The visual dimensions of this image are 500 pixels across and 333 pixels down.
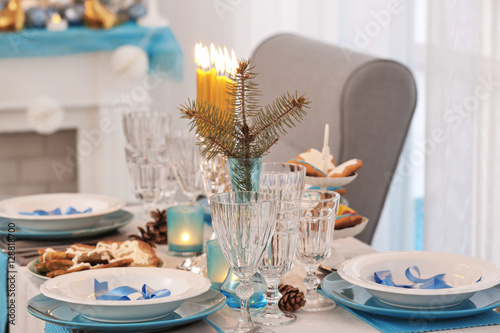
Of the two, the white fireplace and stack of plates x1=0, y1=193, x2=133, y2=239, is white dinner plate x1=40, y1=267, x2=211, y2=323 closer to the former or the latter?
stack of plates x1=0, y1=193, x2=133, y2=239

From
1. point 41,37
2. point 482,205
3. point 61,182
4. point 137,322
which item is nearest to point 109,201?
point 137,322

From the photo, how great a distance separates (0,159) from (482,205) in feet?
7.38

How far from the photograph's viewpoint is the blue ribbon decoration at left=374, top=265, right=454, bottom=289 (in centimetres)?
97

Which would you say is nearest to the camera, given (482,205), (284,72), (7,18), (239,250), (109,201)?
(239,250)

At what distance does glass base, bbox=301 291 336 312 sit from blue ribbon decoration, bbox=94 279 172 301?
19 centimetres

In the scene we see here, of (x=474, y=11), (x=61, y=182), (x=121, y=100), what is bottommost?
(x=61, y=182)

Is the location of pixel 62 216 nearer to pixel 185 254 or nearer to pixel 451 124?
pixel 185 254

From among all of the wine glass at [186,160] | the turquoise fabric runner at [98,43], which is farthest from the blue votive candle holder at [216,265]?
the turquoise fabric runner at [98,43]

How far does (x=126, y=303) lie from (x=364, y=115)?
105cm

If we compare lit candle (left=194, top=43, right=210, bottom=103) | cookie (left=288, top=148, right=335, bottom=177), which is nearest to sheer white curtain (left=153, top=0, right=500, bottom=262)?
cookie (left=288, top=148, right=335, bottom=177)

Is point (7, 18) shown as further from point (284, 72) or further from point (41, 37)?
point (284, 72)

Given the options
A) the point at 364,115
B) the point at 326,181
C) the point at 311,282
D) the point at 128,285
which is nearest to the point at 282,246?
the point at 311,282

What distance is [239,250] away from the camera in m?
0.82

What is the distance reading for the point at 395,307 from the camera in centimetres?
92
